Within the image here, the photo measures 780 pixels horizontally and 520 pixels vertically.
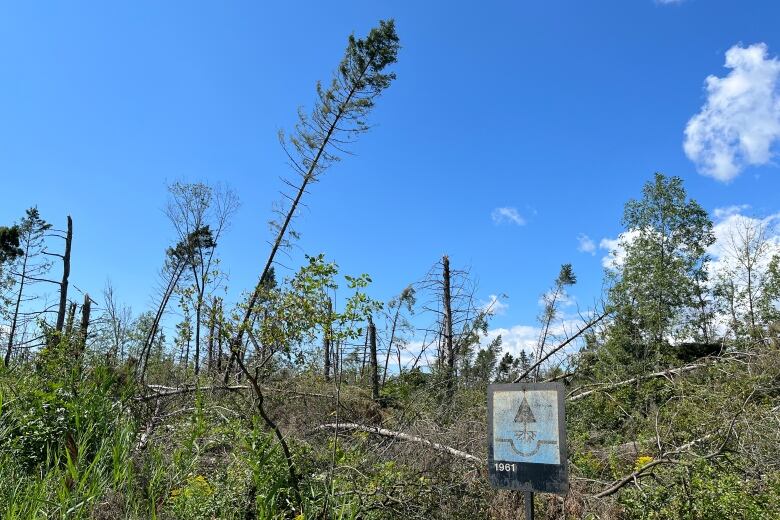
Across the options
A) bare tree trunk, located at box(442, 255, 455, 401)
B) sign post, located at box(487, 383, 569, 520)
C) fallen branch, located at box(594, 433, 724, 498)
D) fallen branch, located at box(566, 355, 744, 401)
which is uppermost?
bare tree trunk, located at box(442, 255, 455, 401)

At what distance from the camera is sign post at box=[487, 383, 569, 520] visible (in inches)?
147

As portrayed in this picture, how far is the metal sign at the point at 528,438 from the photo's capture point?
3.74 metres

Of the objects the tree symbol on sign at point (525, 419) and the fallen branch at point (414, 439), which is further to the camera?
the fallen branch at point (414, 439)

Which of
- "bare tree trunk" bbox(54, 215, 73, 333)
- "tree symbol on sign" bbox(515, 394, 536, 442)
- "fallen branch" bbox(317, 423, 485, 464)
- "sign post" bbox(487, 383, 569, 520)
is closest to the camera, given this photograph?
"sign post" bbox(487, 383, 569, 520)

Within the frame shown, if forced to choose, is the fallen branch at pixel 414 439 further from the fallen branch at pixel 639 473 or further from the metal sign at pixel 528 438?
the metal sign at pixel 528 438

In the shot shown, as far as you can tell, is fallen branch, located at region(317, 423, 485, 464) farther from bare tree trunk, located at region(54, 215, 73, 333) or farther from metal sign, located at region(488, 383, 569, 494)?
bare tree trunk, located at region(54, 215, 73, 333)

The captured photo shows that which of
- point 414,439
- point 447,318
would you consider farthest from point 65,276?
point 414,439

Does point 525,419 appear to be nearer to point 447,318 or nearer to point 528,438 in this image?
point 528,438

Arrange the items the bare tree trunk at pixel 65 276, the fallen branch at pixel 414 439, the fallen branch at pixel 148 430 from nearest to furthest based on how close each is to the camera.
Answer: the fallen branch at pixel 414 439 < the fallen branch at pixel 148 430 < the bare tree trunk at pixel 65 276

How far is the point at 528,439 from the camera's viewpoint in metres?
3.89

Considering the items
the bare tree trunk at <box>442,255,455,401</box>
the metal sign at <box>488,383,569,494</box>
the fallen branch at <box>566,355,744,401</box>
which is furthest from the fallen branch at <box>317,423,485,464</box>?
the bare tree trunk at <box>442,255,455,401</box>

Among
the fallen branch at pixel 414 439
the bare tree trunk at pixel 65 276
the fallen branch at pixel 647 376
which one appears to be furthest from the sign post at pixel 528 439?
the bare tree trunk at pixel 65 276

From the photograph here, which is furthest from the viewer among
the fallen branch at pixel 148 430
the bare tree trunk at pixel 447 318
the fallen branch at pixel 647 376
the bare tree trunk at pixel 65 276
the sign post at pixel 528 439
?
the bare tree trunk at pixel 65 276

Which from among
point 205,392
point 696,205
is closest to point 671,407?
point 205,392
